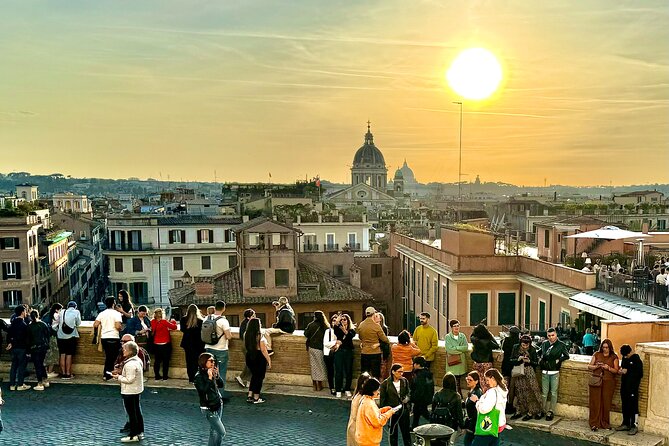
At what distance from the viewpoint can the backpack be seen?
1111cm

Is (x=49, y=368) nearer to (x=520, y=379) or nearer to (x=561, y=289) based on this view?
(x=520, y=379)

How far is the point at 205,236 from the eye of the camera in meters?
66.1

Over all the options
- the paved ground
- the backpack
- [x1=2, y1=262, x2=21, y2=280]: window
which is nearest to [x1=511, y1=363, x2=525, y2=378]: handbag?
the paved ground

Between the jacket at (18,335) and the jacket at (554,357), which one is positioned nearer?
the jacket at (554,357)

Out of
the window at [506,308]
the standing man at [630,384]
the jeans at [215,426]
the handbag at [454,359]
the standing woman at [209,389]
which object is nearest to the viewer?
the standing woman at [209,389]

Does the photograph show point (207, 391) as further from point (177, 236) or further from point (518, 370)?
point (177, 236)

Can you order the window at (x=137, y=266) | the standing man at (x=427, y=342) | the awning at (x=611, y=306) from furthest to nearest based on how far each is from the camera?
the window at (x=137, y=266) → the awning at (x=611, y=306) → the standing man at (x=427, y=342)

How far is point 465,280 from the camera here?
32.4m

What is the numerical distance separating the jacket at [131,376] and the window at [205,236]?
57.5 meters

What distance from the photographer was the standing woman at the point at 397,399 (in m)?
8.20

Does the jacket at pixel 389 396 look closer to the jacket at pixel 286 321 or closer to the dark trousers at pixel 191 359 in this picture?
the jacket at pixel 286 321

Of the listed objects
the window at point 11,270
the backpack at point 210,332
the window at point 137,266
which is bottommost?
the window at point 137,266

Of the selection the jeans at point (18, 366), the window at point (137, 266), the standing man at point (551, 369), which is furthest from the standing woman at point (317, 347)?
the window at point (137, 266)

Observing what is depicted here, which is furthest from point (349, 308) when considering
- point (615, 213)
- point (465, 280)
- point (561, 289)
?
point (615, 213)
